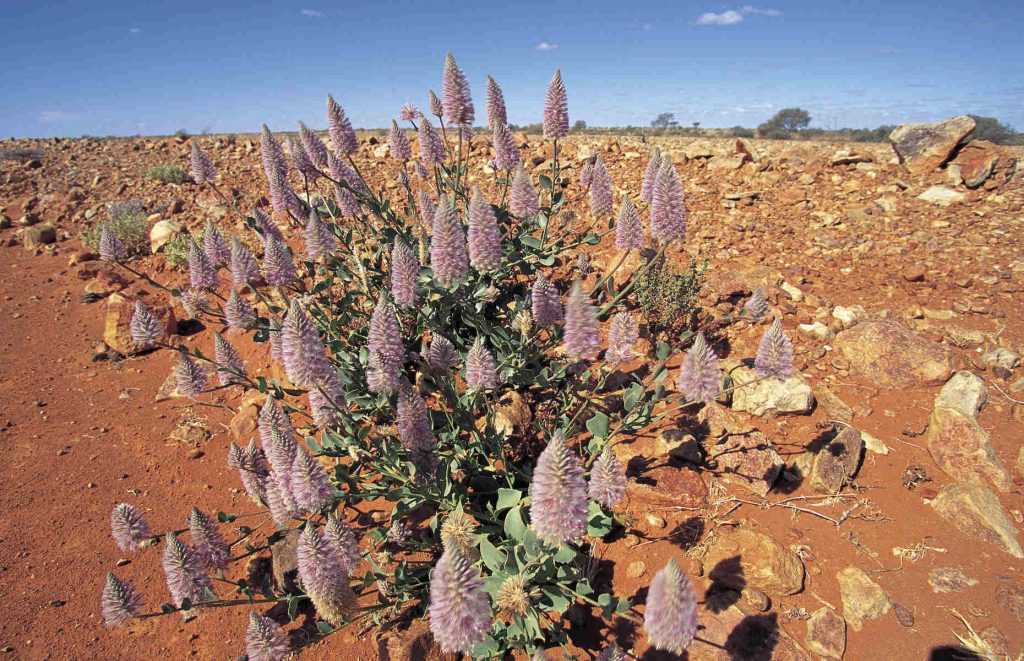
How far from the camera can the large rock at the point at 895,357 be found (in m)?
4.30

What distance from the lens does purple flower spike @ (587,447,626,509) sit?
2707 millimetres

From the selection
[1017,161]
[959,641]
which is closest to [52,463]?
[959,641]

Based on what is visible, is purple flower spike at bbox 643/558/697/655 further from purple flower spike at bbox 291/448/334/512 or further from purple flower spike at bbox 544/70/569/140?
purple flower spike at bbox 544/70/569/140

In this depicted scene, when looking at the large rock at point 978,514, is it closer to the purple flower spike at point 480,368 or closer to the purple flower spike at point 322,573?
the purple flower spike at point 480,368

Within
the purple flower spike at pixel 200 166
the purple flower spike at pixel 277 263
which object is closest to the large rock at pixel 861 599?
the purple flower spike at pixel 277 263

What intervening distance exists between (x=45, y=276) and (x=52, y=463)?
6386 millimetres

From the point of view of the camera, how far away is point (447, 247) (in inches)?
129

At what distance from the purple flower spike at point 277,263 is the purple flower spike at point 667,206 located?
2864 mm

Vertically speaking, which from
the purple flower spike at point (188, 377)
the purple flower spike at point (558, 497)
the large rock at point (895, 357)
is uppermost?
the purple flower spike at point (188, 377)

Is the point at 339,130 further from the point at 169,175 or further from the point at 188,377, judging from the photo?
the point at 169,175

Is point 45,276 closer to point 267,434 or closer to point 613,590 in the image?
point 267,434

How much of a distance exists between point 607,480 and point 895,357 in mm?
3477

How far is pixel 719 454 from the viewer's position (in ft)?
12.9

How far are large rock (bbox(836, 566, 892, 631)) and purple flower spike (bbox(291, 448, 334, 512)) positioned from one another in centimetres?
328
